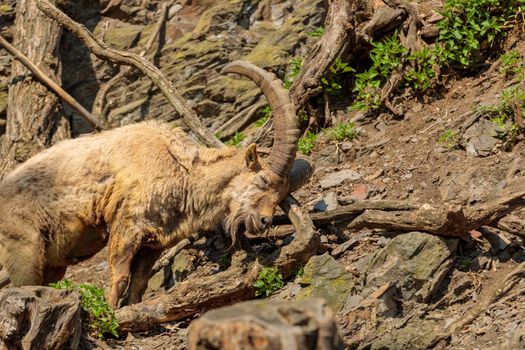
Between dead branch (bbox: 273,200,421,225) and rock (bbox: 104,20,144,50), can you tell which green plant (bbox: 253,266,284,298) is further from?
rock (bbox: 104,20,144,50)

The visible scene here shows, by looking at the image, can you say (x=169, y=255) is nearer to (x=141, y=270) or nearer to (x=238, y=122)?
(x=141, y=270)

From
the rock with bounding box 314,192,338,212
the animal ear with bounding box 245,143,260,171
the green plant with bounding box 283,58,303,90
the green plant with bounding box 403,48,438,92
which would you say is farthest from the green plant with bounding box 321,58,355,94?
the animal ear with bounding box 245,143,260,171

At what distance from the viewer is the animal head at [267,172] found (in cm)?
1031

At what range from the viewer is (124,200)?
33.1 feet

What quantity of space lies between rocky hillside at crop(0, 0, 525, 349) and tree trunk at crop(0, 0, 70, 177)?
22.5 inches

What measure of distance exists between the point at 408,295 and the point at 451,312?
0.43 meters

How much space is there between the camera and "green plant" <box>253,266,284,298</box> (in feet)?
31.9

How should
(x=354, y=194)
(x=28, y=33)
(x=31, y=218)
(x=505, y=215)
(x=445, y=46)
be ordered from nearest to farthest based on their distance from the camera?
1. (x=505, y=215)
2. (x=31, y=218)
3. (x=354, y=194)
4. (x=445, y=46)
5. (x=28, y=33)

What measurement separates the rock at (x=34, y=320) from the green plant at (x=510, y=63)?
263 inches

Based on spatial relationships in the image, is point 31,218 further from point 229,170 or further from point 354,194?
point 354,194

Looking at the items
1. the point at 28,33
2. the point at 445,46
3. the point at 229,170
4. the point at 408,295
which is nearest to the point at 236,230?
the point at 229,170

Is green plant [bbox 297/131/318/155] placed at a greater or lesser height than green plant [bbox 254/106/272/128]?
lesser

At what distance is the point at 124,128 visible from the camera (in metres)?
10.8

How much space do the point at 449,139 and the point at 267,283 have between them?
126 inches
